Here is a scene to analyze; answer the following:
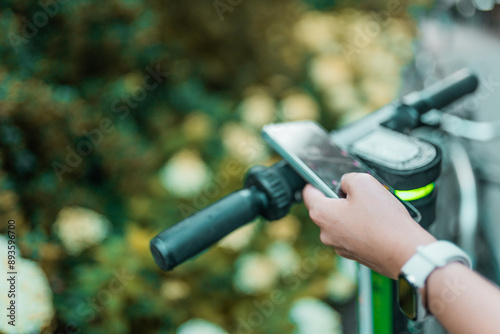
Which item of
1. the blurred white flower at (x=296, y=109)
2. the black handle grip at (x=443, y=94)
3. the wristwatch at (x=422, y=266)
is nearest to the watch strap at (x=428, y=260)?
the wristwatch at (x=422, y=266)

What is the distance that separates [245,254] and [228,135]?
439 millimetres

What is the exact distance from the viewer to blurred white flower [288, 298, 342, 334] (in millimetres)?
1314

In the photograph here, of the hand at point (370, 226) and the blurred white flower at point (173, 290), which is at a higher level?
the hand at point (370, 226)

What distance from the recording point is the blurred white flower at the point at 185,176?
57.3 inches

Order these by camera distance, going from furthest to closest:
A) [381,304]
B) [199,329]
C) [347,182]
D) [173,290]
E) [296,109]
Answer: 1. [296,109]
2. [173,290]
3. [199,329]
4. [381,304]
5. [347,182]

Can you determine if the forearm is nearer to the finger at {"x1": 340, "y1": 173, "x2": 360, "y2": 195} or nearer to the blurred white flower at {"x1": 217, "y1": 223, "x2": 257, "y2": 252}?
the finger at {"x1": 340, "y1": 173, "x2": 360, "y2": 195}

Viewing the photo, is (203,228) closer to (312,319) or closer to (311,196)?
(311,196)

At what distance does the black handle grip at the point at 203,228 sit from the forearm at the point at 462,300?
27 centimetres

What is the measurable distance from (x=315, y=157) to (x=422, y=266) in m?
0.23

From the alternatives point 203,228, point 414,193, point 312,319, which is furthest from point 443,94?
point 312,319

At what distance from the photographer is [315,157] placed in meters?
0.68

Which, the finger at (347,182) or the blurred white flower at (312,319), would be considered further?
the blurred white flower at (312,319)

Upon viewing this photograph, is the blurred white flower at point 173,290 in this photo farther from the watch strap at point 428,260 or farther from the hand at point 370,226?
the watch strap at point 428,260

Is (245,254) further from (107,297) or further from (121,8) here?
(121,8)
